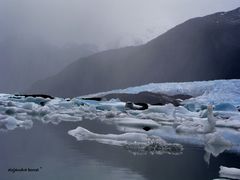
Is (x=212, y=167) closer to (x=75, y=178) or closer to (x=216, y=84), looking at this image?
(x=75, y=178)

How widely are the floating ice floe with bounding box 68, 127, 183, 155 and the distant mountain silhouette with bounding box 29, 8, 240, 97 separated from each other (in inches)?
3077

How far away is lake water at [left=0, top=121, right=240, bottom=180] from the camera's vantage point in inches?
309

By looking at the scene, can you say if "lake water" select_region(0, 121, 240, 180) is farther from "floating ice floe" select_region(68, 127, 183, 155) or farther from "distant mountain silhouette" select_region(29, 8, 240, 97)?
"distant mountain silhouette" select_region(29, 8, 240, 97)

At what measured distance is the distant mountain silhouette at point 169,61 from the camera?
9431 cm

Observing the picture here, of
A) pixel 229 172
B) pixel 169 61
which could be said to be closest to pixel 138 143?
pixel 229 172

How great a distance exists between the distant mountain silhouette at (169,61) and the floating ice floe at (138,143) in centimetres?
7815

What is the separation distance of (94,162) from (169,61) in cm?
9330

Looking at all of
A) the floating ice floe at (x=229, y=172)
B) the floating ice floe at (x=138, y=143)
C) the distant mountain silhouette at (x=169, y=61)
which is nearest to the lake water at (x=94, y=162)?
the floating ice floe at (x=229, y=172)

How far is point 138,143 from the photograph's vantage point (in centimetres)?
1162

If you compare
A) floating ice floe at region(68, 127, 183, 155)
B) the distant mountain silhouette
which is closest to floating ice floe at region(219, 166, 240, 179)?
floating ice floe at region(68, 127, 183, 155)

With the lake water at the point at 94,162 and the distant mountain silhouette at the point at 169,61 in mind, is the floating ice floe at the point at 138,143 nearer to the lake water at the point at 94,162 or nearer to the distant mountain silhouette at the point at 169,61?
the lake water at the point at 94,162

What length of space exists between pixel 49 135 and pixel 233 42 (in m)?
87.9

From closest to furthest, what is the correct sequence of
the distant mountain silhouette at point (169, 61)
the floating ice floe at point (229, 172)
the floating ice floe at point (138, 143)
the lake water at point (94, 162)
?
1. the lake water at point (94, 162)
2. the floating ice floe at point (229, 172)
3. the floating ice floe at point (138, 143)
4. the distant mountain silhouette at point (169, 61)

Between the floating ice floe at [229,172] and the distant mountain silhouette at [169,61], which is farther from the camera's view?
the distant mountain silhouette at [169,61]
